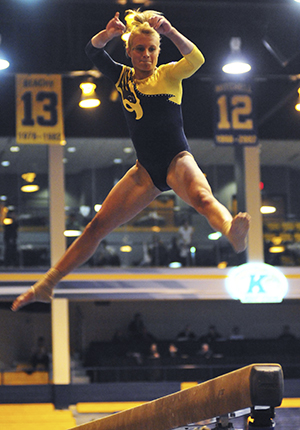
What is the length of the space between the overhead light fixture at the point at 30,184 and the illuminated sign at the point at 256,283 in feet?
20.4

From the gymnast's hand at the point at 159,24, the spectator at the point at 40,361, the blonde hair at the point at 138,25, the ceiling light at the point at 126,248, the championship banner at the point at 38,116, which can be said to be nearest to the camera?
the gymnast's hand at the point at 159,24

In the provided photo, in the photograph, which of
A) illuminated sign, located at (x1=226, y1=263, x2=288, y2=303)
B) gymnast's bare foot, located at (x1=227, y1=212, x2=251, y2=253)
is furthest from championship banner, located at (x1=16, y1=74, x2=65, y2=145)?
gymnast's bare foot, located at (x1=227, y1=212, x2=251, y2=253)

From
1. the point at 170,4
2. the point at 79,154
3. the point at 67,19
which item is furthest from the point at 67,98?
the point at 170,4

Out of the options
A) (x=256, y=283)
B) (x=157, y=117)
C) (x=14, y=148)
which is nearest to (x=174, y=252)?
(x=256, y=283)

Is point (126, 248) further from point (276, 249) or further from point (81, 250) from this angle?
point (81, 250)

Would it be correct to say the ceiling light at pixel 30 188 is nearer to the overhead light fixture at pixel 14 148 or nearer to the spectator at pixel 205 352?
the overhead light fixture at pixel 14 148

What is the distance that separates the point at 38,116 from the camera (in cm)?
1223

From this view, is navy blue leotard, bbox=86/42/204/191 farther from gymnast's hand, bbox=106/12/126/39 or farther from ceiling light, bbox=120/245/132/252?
ceiling light, bbox=120/245/132/252

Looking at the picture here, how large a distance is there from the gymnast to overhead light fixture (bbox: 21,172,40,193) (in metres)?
15.2

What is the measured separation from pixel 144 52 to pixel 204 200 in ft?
3.26

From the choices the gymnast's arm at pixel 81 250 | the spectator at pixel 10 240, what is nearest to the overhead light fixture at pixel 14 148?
the spectator at pixel 10 240

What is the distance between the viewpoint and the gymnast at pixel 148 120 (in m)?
3.55

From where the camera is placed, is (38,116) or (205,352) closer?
(38,116)

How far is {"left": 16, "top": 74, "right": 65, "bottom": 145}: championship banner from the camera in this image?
12.2 meters
